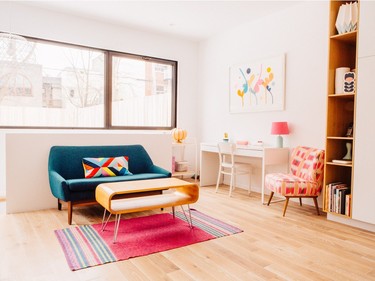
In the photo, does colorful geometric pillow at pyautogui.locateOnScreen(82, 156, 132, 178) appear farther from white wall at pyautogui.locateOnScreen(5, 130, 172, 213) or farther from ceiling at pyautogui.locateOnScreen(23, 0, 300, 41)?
ceiling at pyautogui.locateOnScreen(23, 0, 300, 41)

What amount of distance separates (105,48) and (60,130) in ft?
4.98

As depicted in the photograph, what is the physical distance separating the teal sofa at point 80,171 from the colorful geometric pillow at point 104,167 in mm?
105

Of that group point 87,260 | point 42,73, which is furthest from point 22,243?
point 42,73

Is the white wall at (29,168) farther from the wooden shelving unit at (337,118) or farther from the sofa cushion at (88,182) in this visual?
the wooden shelving unit at (337,118)

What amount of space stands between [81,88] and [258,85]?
2801 millimetres

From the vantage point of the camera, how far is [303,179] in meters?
3.53

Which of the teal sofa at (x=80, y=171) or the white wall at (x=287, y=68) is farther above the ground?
the white wall at (x=287, y=68)

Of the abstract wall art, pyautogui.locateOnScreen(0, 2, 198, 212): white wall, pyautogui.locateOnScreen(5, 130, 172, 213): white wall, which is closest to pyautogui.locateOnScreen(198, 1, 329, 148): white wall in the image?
the abstract wall art

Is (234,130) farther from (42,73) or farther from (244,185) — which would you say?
(42,73)

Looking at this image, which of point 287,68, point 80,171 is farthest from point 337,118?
point 80,171

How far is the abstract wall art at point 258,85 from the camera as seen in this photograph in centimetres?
428

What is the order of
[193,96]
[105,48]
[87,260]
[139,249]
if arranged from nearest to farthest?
[87,260] → [139,249] → [105,48] → [193,96]

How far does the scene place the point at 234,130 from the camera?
5.07m

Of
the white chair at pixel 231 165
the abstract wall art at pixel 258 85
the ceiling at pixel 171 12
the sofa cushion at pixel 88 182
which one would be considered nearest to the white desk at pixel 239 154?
the white chair at pixel 231 165
